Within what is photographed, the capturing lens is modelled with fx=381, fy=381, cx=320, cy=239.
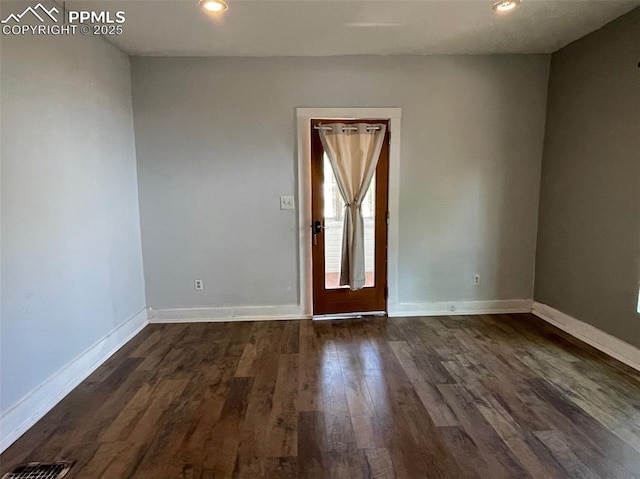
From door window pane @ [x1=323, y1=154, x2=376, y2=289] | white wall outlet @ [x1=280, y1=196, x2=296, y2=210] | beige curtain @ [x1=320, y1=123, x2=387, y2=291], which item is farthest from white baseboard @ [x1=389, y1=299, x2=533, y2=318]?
white wall outlet @ [x1=280, y1=196, x2=296, y2=210]

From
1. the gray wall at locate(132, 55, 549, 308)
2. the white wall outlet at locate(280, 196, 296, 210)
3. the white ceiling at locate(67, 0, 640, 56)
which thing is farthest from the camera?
the white wall outlet at locate(280, 196, 296, 210)

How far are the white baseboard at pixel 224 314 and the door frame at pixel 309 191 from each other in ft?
0.68

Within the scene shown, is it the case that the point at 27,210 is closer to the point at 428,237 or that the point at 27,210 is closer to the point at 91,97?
the point at 91,97

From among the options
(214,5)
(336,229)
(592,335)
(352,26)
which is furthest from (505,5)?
(592,335)

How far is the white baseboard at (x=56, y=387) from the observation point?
2.12m

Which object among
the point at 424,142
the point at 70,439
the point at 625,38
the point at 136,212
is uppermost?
the point at 625,38

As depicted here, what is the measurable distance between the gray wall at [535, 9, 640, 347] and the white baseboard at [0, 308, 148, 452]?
13.6 feet

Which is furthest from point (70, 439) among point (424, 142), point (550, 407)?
point (424, 142)

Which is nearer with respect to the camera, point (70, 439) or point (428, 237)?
point (70, 439)

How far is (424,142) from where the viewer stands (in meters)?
3.90

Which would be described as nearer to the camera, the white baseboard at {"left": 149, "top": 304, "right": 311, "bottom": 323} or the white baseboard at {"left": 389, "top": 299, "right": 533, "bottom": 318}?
the white baseboard at {"left": 149, "top": 304, "right": 311, "bottom": 323}

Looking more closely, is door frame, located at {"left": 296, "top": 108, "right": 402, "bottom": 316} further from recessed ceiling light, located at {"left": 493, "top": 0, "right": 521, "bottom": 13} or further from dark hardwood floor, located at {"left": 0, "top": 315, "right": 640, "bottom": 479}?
recessed ceiling light, located at {"left": 493, "top": 0, "right": 521, "bottom": 13}

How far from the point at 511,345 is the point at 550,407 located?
0.97 metres

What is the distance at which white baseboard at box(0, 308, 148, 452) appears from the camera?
212cm
